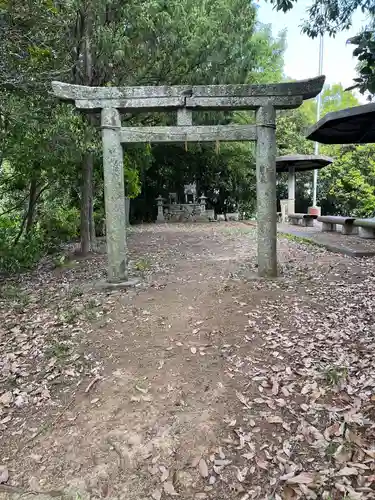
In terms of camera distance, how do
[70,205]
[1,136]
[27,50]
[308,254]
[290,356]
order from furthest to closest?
[70,205]
[308,254]
[1,136]
[27,50]
[290,356]

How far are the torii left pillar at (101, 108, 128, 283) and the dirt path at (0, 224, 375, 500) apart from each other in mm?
594

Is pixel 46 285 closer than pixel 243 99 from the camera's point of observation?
No

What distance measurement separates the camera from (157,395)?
136 inches

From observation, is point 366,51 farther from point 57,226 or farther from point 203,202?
point 203,202

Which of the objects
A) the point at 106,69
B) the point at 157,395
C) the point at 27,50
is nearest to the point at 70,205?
the point at 106,69

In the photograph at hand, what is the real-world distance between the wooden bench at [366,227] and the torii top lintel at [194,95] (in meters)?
4.27

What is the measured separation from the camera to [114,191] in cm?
596

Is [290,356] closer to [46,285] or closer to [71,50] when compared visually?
[46,285]

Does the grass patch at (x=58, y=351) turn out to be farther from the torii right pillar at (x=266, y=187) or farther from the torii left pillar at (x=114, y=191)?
the torii right pillar at (x=266, y=187)

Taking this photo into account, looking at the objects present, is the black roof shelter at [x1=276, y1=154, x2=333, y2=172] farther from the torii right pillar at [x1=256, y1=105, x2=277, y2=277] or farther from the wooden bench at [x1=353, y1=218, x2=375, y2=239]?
the torii right pillar at [x1=256, y1=105, x2=277, y2=277]

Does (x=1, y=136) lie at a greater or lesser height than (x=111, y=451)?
greater

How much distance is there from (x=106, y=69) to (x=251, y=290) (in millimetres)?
5627

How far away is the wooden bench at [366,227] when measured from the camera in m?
8.95

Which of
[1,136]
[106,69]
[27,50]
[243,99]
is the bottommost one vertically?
[1,136]
